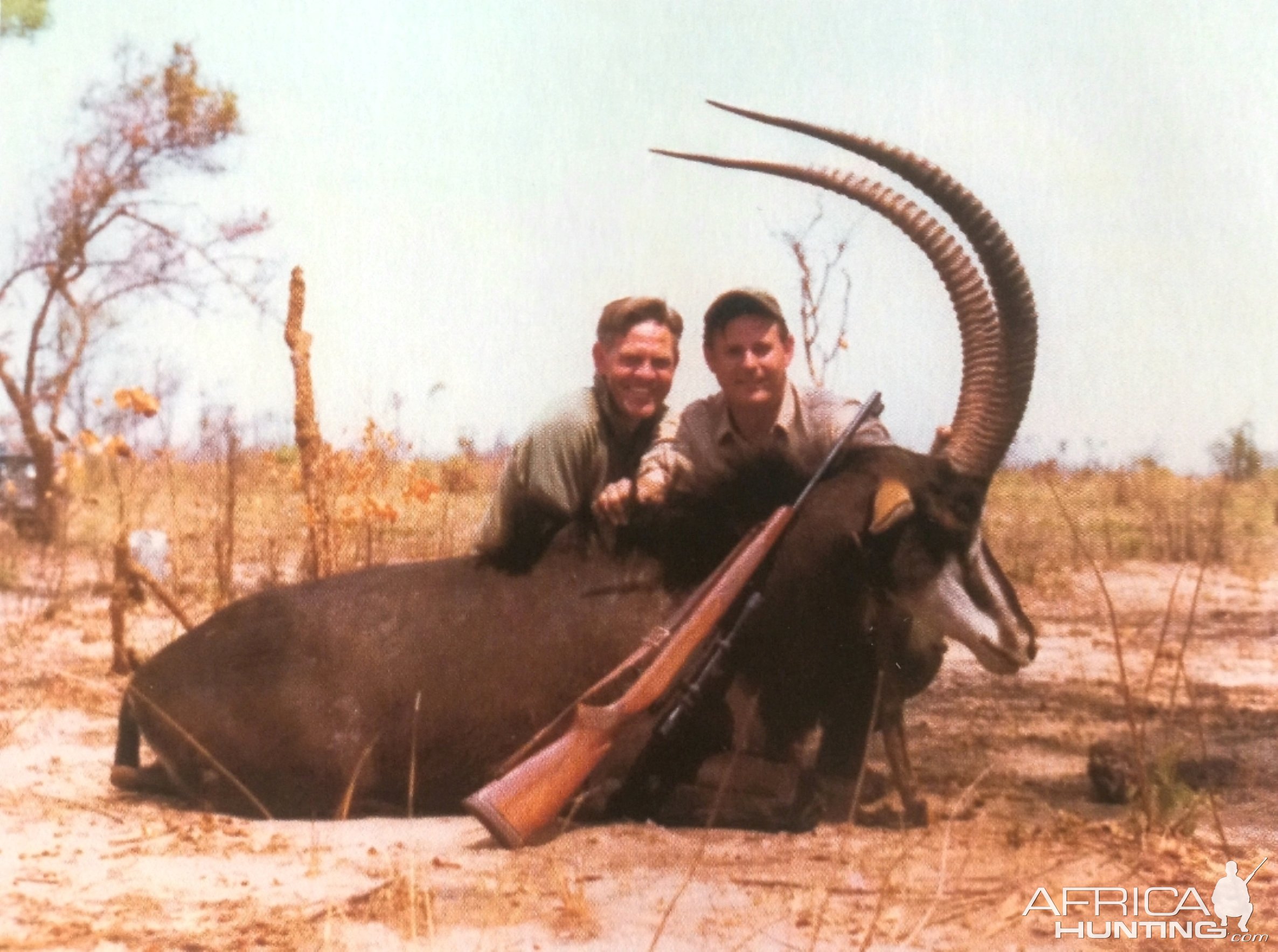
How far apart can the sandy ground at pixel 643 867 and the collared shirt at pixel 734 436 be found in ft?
4.10

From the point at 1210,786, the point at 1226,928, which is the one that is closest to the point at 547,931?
the point at 1226,928

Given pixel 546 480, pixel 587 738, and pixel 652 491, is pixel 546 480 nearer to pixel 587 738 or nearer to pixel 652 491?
pixel 652 491

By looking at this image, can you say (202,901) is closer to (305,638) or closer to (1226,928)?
(305,638)

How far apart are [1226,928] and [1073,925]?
34cm

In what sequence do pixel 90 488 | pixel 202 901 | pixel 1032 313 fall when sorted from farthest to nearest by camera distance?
pixel 90 488, pixel 1032 313, pixel 202 901

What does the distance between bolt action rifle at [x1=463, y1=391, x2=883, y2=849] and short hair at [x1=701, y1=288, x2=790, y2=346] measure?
23.9 inches

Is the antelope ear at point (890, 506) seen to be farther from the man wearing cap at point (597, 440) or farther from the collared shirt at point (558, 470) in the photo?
the collared shirt at point (558, 470)

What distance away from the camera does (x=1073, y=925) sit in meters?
3.15

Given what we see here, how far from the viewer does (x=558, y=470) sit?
5.03m

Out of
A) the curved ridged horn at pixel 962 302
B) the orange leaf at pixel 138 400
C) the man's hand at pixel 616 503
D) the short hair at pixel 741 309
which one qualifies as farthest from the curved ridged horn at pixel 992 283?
the orange leaf at pixel 138 400

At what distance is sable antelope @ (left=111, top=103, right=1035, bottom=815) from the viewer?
4.54 metres

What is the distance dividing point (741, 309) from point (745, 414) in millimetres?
429

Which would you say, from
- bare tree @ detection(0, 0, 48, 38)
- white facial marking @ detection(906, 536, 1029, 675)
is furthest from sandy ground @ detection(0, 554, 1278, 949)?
bare tree @ detection(0, 0, 48, 38)

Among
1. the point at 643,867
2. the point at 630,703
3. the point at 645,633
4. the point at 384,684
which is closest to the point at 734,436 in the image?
the point at 645,633
